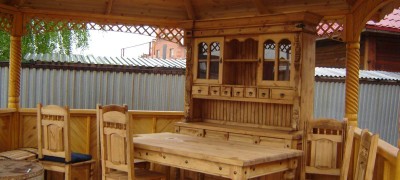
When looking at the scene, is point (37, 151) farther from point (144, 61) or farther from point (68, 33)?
point (68, 33)

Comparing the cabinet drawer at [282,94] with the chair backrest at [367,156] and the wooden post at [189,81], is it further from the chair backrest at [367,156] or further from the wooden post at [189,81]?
the chair backrest at [367,156]

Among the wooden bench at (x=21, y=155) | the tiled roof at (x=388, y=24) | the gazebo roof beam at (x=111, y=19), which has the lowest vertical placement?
the wooden bench at (x=21, y=155)

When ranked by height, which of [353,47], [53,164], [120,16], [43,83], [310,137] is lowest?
[53,164]

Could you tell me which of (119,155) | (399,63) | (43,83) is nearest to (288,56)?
(119,155)

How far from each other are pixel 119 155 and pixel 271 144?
160 centimetres

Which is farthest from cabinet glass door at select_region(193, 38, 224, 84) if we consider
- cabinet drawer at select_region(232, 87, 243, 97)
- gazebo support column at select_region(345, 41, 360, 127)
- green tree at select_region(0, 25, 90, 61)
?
green tree at select_region(0, 25, 90, 61)

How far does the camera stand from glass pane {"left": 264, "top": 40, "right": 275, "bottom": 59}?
4941mm

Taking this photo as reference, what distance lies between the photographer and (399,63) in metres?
9.87

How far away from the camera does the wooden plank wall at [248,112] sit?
506 centimetres

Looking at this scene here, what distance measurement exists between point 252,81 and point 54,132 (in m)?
2.37

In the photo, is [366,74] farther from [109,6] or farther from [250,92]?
[109,6]

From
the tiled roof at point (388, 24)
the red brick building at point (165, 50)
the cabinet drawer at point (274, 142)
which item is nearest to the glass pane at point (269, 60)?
the cabinet drawer at point (274, 142)

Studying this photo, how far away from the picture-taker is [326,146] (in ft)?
14.4

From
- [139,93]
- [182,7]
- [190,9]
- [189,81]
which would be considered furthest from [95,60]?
[189,81]
